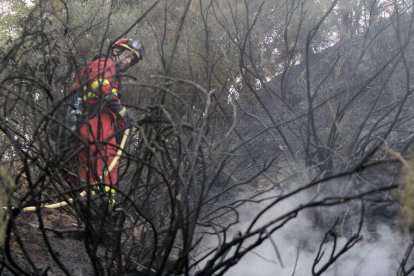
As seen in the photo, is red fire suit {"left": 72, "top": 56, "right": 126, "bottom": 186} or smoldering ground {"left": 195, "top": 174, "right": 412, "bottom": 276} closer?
red fire suit {"left": 72, "top": 56, "right": 126, "bottom": 186}

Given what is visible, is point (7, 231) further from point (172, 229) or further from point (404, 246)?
point (404, 246)

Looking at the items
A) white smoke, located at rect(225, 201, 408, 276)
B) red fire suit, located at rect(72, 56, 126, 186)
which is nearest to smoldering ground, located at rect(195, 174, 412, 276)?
white smoke, located at rect(225, 201, 408, 276)

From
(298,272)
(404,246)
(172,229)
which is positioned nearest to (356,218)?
(404,246)

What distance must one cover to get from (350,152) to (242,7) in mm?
4872

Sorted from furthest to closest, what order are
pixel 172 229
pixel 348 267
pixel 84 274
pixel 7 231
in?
pixel 348 267 → pixel 84 274 → pixel 7 231 → pixel 172 229

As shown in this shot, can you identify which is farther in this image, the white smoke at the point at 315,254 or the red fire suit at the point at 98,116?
the white smoke at the point at 315,254

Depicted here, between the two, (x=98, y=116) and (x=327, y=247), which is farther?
(x=327, y=247)

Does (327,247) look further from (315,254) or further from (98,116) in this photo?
(98,116)

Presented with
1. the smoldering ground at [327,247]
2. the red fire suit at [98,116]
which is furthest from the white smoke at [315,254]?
the red fire suit at [98,116]

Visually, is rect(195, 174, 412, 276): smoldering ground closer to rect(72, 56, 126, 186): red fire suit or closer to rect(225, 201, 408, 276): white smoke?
rect(225, 201, 408, 276): white smoke

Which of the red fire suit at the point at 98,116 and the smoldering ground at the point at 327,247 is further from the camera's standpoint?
the smoldering ground at the point at 327,247

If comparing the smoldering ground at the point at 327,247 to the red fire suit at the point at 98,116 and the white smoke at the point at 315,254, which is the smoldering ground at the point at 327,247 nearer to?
the white smoke at the point at 315,254

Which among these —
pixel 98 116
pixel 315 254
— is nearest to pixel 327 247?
pixel 315 254

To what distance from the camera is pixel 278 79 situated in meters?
7.96
